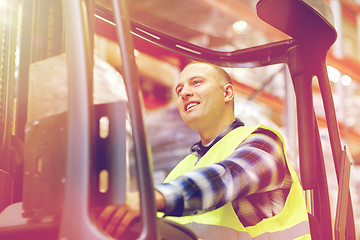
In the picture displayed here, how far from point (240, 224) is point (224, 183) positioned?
0.87 ft

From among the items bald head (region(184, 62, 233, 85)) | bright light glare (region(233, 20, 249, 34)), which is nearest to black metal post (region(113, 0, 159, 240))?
bald head (region(184, 62, 233, 85))

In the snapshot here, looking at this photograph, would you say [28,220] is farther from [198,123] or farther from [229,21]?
[229,21]

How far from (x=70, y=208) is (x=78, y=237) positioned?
0.06 m

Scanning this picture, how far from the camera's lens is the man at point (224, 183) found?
117 centimetres

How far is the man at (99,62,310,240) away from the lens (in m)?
1.17

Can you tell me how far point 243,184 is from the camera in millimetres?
1353

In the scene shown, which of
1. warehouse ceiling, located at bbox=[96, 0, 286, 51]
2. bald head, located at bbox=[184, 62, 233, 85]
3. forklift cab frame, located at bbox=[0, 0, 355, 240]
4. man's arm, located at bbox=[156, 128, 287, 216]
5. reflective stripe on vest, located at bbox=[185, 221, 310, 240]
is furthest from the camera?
warehouse ceiling, located at bbox=[96, 0, 286, 51]

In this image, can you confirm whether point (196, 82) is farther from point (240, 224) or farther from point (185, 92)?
point (240, 224)

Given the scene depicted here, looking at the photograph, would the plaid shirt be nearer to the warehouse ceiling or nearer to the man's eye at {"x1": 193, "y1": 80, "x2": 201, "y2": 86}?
the man's eye at {"x1": 193, "y1": 80, "x2": 201, "y2": 86}

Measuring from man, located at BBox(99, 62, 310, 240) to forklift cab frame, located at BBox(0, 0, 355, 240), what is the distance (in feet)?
0.21

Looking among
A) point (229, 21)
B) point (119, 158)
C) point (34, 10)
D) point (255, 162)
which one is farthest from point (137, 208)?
point (229, 21)

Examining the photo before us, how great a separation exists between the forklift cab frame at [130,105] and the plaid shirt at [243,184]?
9 cm

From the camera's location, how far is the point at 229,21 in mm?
7145

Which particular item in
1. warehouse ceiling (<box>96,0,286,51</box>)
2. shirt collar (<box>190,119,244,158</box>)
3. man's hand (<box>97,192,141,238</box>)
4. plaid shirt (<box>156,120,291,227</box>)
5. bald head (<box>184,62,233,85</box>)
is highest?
warehouse ceiling (<box>96,0,286,51</box>)
